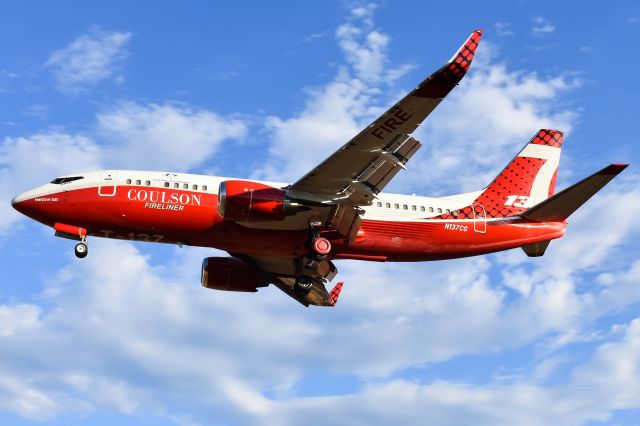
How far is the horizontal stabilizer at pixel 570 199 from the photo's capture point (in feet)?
136

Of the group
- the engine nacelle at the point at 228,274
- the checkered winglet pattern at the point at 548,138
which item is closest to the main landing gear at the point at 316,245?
the engine nacelle at the point at 228,274

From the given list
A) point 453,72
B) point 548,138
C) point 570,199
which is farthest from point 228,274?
point 453,72

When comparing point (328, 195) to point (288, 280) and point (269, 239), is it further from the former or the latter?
point (288, 280)

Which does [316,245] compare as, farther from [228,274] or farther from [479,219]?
[228,274]

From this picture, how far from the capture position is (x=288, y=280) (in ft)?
175

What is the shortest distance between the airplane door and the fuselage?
5 cm

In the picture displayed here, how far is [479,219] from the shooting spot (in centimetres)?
4797

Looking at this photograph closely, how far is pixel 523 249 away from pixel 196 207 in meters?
16.9

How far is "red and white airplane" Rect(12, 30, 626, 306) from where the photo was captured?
42375mm

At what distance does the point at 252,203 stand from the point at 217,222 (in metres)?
2.58

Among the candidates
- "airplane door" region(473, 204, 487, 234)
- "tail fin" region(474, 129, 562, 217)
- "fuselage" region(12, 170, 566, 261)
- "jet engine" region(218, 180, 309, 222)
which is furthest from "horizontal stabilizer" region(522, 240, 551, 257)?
"jet engine" region(218, 180, 309, 222)

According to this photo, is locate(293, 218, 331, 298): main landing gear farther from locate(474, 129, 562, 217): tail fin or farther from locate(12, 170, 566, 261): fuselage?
locate(474, 129, 562, 217): tail fin

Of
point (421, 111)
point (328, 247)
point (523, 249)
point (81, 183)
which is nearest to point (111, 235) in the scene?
point (81, 183)

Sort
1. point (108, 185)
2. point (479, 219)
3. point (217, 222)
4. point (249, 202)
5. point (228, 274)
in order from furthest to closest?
point (228, 274) → point (479, 219) → point (108, 185) → point (217, 222) → point (249, 202)
